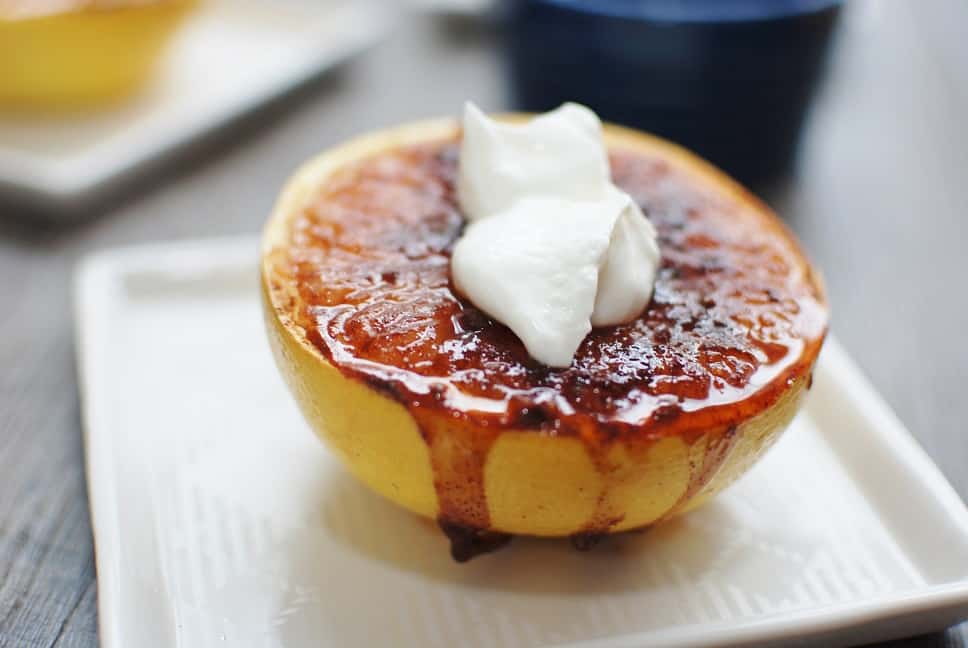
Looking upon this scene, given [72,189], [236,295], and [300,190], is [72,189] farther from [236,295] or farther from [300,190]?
[300,190]

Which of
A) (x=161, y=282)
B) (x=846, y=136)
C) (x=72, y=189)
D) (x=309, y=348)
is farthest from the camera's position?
(x=846, y=136)

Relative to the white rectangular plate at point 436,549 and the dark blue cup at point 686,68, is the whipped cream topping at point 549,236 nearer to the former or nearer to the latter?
the white rectangular plate at point 436,549

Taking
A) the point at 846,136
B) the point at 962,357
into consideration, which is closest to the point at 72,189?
the point at 962,357

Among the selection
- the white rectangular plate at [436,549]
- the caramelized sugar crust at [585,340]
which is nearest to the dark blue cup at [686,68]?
the caramelized sugar crust at [585,340]

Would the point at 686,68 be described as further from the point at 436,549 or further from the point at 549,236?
the point at 436,549

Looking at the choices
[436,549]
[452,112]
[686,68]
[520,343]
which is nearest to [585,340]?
[520,343]
